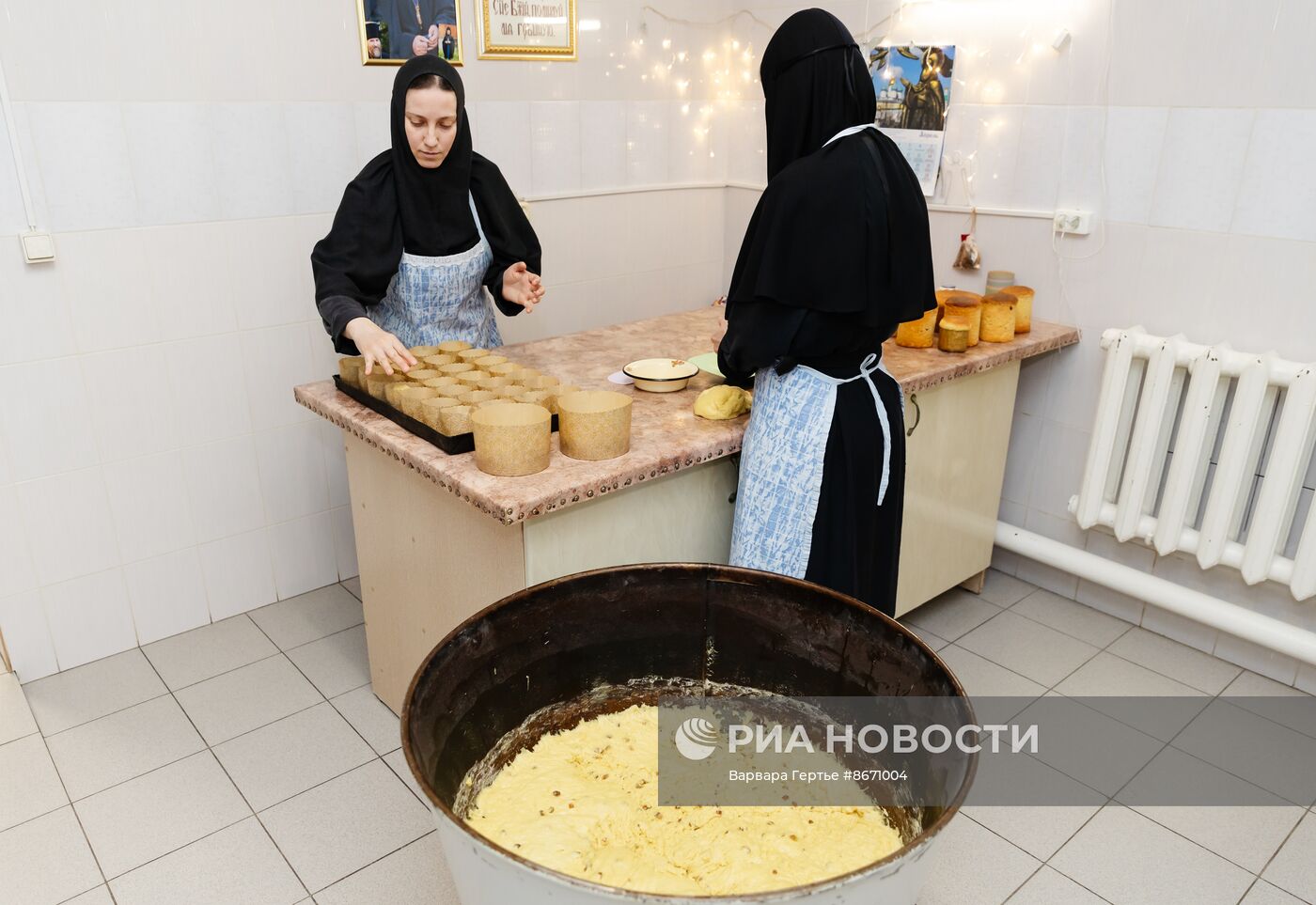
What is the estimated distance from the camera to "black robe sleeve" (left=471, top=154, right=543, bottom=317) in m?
2.37

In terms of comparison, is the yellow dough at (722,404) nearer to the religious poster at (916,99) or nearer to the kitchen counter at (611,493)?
the kitchen counter at (611,493)

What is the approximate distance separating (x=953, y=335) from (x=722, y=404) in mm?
816

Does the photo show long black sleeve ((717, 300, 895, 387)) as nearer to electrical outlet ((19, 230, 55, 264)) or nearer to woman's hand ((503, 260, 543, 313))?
woman's hand ((503, 260, 543, 313))

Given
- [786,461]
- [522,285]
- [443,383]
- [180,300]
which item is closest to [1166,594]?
[786,461]

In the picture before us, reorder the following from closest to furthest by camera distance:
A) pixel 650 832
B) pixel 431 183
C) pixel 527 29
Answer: pixel 650 832
pixel 431 183
pixel 527 29

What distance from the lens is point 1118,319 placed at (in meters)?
2.66

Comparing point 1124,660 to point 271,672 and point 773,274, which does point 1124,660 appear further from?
point 271,672

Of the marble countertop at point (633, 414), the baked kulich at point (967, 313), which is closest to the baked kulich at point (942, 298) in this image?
the baked kulich at point (967, 313)

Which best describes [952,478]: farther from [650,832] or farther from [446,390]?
[650,832]

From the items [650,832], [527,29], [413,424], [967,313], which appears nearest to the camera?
[650,832]

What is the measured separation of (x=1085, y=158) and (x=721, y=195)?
4.90 ft

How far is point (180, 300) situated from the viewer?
253 centimetres

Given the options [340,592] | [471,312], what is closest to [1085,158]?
[471,312]

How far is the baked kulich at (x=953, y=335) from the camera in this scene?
8.00ft
